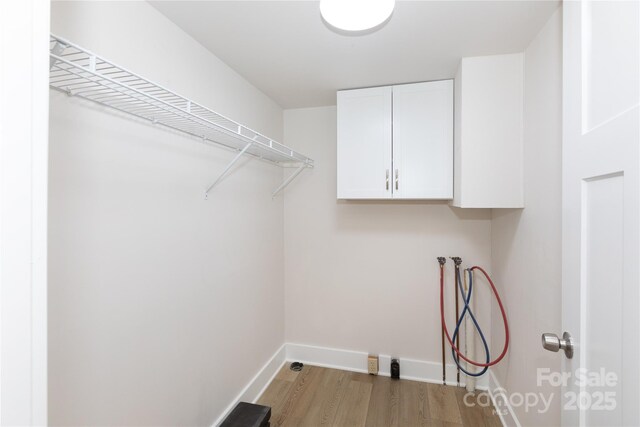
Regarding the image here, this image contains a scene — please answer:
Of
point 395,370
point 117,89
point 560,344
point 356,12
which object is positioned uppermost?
point 356,12

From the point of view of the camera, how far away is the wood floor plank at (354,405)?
193 cm

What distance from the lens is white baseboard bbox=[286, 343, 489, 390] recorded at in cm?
233

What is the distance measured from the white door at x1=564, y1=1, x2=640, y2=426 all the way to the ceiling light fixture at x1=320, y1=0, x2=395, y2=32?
25.4 inches

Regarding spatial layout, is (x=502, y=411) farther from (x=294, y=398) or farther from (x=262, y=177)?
(x=262, y=177)

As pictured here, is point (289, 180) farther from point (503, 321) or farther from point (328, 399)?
point (503, 321)

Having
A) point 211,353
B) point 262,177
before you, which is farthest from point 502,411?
point 262,177

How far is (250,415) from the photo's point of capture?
1.72m

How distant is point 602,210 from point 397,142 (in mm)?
1448

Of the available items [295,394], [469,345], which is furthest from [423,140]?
[295,394]

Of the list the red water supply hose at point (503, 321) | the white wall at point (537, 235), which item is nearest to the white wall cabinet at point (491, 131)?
the white wall at point (537, 235)

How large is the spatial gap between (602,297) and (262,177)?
6.65 ft

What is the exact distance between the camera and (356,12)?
1232mm

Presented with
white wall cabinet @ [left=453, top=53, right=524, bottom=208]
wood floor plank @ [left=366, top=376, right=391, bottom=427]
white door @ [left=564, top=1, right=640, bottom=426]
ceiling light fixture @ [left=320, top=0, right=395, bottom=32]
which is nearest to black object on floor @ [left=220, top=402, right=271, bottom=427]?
wood floor plank @ [left=366, top=376, right=391, bottom=427]

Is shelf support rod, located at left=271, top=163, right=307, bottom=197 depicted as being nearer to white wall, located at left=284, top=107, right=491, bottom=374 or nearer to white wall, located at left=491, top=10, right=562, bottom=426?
white wall, located at left=284, top=107, right=491, bottom=374
